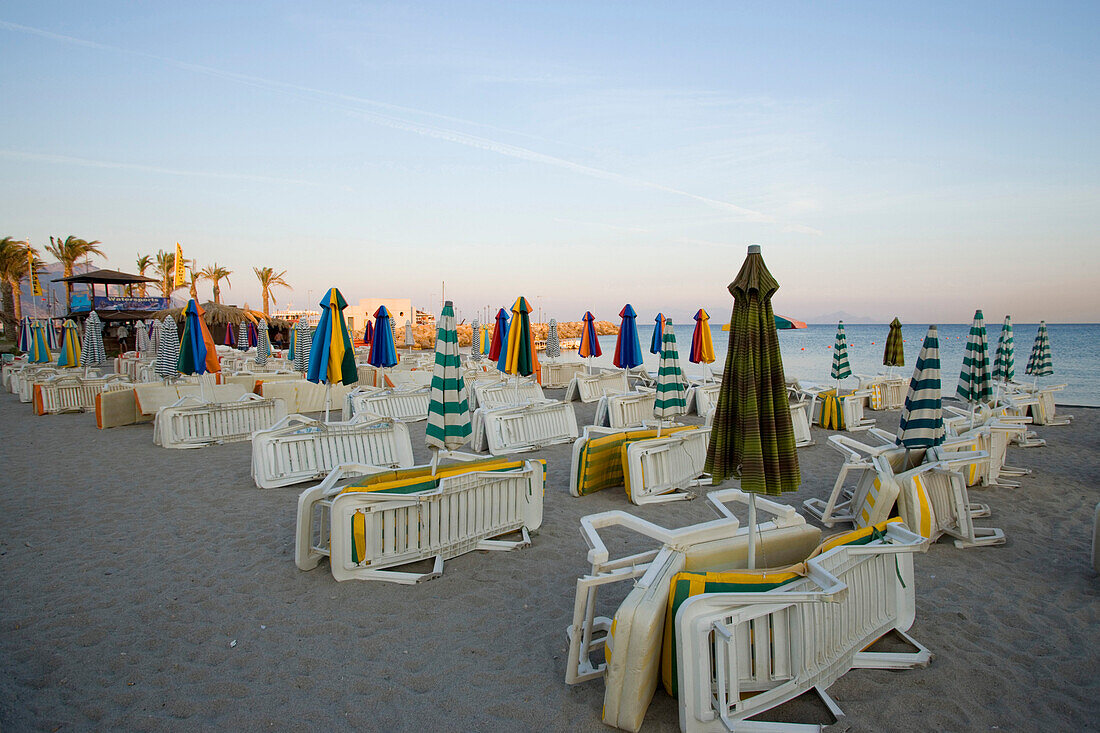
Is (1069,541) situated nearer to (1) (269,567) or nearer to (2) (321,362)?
(1) (269,567)

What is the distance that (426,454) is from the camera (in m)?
8.98

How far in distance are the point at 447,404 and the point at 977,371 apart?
22.5 ft

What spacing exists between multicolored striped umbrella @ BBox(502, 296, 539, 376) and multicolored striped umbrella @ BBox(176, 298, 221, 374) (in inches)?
189

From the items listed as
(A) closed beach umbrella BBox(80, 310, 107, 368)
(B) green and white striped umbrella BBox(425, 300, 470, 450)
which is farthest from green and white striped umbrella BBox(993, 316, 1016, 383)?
(A) closed beach umbrella BBox(80, 310, 107, 368)

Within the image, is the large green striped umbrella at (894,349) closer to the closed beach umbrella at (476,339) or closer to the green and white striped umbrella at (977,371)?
the green and white striped umbrella at (977,371)

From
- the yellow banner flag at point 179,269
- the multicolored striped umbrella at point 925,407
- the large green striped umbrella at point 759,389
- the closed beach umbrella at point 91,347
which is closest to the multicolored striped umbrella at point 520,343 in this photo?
the multicolored striped umbrella at point 925,407

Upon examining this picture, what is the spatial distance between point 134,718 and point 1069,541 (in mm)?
7505

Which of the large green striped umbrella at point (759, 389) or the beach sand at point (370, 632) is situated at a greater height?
the large green striped umbrella at point (759, 389)

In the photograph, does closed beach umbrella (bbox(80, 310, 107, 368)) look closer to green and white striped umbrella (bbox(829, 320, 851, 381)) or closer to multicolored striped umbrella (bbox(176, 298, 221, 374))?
multicolored striped umbrella (bbox(176, 298, 221, 374))

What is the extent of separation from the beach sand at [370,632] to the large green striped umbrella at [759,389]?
3.93 feet

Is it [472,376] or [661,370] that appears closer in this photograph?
[661,370]

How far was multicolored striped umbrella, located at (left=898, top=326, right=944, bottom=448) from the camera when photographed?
5.20m

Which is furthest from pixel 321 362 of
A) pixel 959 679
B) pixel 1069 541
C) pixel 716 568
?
pixel 1069 541

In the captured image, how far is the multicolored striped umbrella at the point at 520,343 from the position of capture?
8812 mm
